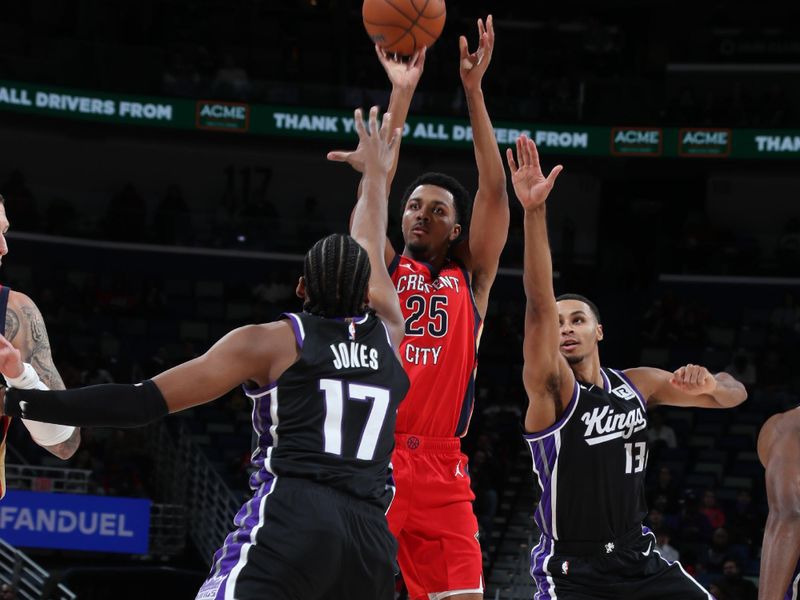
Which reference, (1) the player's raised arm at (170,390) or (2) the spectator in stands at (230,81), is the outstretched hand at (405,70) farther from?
(2) the spectator in stands at (230,81)

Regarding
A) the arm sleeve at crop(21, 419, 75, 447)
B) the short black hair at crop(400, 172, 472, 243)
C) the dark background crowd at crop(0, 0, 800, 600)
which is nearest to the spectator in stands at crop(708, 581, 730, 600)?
the dark background crowd at crop(0, 0, 800, 600)

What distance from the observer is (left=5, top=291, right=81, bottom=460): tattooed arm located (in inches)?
196

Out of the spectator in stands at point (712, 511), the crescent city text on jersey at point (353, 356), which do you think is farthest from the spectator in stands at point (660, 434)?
the crescent city text on jersey at point (353, 356)

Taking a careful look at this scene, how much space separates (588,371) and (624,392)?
184mm

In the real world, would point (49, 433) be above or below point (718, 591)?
above

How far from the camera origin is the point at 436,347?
570cm

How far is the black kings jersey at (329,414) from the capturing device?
4031 millimetres

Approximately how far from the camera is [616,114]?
1958 centimetres

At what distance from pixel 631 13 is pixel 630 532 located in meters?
18.6

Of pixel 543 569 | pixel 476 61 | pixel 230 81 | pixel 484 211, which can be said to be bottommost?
pixel 543 569

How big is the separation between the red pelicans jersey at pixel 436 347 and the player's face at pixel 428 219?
10 centimetres

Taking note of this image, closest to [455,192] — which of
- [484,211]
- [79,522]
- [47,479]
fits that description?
[484,211]

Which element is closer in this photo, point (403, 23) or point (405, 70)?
point (405, 70)

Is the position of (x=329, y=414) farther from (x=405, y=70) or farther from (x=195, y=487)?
(x=195, y=487)
